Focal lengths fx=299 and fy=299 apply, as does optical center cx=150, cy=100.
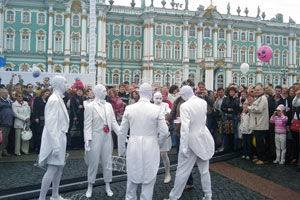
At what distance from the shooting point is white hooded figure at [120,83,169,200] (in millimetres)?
4184

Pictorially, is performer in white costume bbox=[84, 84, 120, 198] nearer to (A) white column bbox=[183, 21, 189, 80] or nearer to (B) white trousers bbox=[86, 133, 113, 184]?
(B) white trousers bbox=[86, 133, 113, 184]

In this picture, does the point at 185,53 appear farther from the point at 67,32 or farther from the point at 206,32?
the point at 67,32

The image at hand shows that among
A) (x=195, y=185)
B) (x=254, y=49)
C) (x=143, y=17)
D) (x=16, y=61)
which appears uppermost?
(x=143, y=17)

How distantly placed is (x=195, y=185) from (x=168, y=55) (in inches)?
1411

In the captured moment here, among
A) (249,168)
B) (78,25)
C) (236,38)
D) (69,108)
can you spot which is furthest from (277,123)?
(236,38)

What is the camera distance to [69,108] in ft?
30.4

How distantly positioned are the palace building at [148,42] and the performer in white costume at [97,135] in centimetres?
2748

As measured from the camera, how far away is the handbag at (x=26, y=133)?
343 inches

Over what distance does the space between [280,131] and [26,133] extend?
7040 millimetres

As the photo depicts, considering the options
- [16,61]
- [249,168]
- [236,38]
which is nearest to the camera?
[249,168]

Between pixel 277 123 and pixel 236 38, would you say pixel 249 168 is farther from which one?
pixel 236 38

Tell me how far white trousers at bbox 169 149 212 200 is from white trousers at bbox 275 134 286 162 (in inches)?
148

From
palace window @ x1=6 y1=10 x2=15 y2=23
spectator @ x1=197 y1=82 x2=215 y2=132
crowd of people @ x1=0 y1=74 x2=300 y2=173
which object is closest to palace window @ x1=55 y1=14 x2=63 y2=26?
palace window @ x1=6 y1=10 x2=15 y2=23

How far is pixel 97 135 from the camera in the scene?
17.0 ft
